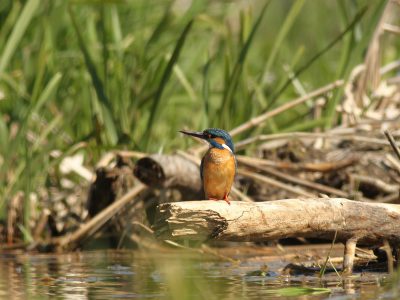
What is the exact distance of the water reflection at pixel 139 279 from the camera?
4.13 meters

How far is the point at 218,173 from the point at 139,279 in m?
0.71

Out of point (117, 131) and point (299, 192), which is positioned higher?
point (117, 131)

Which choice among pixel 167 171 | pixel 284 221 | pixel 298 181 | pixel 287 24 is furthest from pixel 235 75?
pixel 284 221

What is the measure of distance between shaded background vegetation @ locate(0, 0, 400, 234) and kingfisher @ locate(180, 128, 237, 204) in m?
1.31

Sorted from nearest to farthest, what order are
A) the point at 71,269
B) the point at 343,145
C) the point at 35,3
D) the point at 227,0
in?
the point at 71,269 → the point at 35,3 → the point at 343,145 → the point at 227,0

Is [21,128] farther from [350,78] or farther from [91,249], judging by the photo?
[350,78]

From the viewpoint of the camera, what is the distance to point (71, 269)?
5402 mm

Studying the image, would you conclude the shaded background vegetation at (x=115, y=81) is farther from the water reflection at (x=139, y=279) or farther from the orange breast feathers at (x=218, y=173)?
the orange breast feathers at (x=218, y=173)

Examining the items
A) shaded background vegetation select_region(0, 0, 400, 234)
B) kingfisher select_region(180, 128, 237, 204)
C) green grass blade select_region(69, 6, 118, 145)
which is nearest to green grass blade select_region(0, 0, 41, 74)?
shaded background vegetation select_region(0, 0, 400, 234)

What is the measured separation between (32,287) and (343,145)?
3.33 metres

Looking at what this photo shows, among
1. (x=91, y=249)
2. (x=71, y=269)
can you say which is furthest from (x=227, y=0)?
(x=71, y=269)

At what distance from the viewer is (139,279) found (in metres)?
4.84

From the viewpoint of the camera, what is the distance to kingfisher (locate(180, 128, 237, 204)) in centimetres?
493

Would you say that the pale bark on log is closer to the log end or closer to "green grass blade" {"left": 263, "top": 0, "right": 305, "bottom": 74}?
the log end
